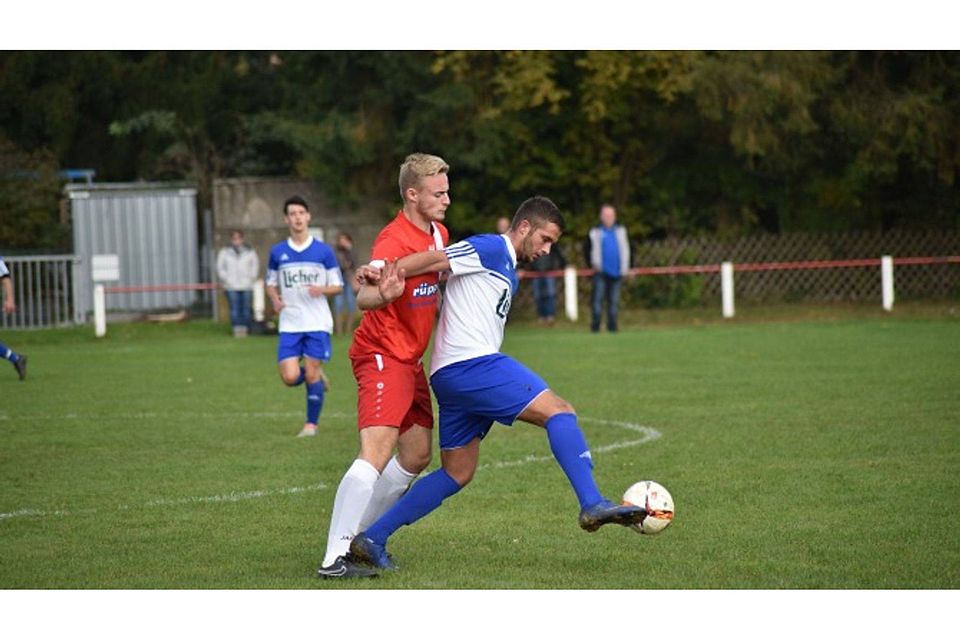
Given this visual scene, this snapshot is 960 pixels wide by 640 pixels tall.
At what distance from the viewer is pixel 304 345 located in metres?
13.6

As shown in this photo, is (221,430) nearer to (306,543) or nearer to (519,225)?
(306,543)

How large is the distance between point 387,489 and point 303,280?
6.28 m

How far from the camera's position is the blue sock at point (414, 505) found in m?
7.47

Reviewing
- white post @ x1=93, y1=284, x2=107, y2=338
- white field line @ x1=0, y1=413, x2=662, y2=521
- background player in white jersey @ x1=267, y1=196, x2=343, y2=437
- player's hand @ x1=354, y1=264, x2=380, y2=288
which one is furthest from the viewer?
white post @ x1=93, y1=284, x2=107, y2=338

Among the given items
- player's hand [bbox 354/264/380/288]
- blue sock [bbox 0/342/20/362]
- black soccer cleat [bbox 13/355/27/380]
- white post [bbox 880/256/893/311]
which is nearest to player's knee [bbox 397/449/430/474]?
player's hand [bbox 354/264/380/288]

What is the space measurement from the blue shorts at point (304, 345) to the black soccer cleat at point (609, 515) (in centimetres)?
688

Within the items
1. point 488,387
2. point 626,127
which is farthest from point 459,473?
point 626,127

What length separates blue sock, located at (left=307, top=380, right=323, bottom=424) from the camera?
13492mm

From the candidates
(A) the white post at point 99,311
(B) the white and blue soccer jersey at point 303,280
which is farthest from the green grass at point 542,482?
(A) the white post at point 99,311

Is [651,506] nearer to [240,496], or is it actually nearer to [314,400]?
[240,496]

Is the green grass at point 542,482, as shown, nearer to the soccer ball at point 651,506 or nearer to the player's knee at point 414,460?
the soccer ball at point 651,506

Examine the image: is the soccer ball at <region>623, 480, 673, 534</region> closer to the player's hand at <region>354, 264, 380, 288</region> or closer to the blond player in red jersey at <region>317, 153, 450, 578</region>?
the blond player in red jersey at <region>317, 153, 450, 578</region>

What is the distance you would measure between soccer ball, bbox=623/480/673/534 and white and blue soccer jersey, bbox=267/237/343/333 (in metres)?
6.77

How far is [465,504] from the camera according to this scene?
9406 millimetres
